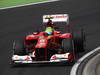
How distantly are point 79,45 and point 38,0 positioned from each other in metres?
12.1

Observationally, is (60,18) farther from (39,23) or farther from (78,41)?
(39,23)

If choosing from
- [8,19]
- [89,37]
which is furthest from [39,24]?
[89,37]

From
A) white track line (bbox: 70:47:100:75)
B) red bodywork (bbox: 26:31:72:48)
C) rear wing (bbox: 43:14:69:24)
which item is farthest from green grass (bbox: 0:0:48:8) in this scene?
white track line (bbox: 70:47:100:75)

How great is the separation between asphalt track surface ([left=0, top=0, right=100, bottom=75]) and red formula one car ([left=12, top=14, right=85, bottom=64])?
1.12ft

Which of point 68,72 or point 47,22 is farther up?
point 47,22

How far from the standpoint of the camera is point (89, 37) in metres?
20.1

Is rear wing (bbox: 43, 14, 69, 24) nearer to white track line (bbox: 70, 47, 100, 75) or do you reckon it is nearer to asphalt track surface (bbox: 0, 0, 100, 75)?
asphalt track surface (bbox: 0, 0, 100, 75)

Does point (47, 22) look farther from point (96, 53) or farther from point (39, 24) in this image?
point (39, 24)

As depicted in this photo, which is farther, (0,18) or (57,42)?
(0,18)

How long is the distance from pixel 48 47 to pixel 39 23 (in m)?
7.20

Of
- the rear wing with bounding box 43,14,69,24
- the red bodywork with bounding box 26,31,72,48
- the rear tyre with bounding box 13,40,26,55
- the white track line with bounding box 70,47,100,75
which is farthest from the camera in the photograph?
the rear wing with bounding box 43,14,69,24

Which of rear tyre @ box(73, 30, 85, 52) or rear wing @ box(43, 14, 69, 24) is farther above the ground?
rear wing @ box(43, 14, 69, 24)

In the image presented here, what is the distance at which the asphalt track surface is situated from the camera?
15805 mm

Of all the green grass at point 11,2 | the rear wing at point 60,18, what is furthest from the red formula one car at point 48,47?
the green grass at point 11,2
